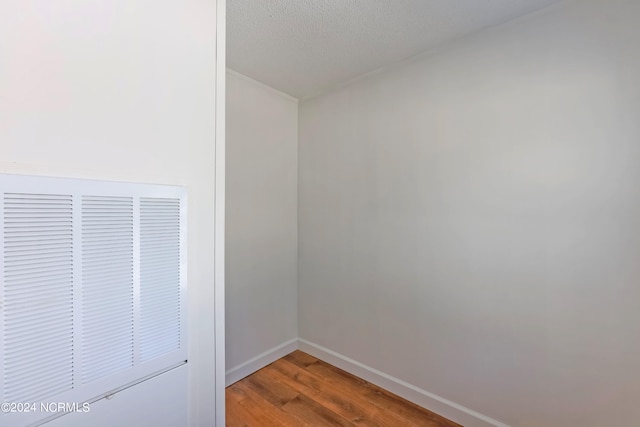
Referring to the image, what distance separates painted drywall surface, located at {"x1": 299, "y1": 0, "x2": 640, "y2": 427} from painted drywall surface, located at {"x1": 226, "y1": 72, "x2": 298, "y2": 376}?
1.77 ft

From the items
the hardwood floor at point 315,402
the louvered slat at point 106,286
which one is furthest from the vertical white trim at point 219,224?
the hardwood floor at point 315,402

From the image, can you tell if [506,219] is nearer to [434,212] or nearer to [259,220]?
[434,212]

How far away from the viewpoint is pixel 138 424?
882 millimetres

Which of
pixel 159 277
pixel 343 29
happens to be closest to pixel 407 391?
pixel 159 277

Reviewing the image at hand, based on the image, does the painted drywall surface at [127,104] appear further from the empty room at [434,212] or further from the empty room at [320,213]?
the empty room at [434,212]

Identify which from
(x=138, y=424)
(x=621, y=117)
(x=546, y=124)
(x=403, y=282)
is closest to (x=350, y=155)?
(x=403, y=282)

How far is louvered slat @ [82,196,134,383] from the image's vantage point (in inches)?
31.2

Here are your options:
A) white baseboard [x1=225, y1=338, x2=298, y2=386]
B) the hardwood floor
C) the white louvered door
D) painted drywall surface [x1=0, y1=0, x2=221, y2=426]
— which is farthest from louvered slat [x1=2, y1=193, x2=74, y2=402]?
white baseboard [x1=225, y1=338, x2=298, y2=386]

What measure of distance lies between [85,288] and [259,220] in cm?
153

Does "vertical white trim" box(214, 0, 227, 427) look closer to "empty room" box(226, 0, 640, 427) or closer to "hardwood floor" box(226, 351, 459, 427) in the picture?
"empty room" box(226, 0, 640, 427)

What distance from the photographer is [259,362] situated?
2.28 meters

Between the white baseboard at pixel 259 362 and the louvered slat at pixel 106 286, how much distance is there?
1.43m

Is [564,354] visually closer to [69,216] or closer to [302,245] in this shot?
[302,245]

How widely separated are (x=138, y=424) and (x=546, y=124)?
2172mm
